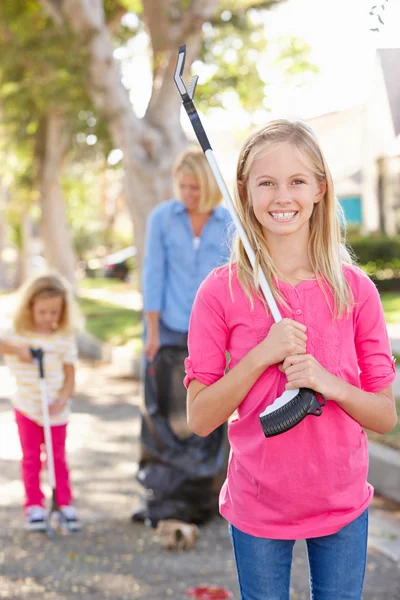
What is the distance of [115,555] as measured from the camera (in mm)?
4883

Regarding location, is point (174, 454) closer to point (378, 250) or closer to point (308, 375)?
point (308, 375)

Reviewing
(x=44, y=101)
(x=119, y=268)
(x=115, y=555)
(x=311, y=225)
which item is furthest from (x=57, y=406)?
(x=119, y=268)

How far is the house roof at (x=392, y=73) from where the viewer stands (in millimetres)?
3023

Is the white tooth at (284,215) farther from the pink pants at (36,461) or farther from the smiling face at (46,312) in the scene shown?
the pink pants at (36,461)

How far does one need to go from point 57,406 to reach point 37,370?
0.84ft

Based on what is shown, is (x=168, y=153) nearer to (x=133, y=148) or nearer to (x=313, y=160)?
(x=133, y=148)

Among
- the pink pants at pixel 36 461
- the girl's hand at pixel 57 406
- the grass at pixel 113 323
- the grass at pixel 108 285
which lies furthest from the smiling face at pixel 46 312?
the grass at pixel 108 285

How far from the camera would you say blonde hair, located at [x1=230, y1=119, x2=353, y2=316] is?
A: 247 centimetres

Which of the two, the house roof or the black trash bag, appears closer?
the house roof

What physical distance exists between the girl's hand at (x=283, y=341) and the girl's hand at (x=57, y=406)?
3.39m

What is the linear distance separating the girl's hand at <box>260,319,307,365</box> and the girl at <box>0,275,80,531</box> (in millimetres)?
3322

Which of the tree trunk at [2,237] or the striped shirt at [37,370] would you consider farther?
the tree trunk at [2,237]

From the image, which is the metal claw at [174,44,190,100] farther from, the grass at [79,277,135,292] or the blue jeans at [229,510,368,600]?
the grass at [79,277,135,292]

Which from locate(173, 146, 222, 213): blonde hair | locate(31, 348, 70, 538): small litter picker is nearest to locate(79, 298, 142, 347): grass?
locate(31, 348, 70, 538): small litter picker
